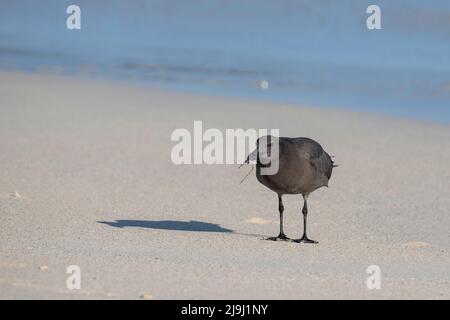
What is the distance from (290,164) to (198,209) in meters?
1.88

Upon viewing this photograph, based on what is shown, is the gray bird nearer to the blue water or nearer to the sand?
the sand

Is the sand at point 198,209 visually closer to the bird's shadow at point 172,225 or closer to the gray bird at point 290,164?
the bird's shadow at point 172,225

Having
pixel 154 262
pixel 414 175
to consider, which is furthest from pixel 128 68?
pixel 154 262

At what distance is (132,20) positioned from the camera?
1211 inches

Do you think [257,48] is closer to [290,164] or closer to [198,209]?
[198,209]

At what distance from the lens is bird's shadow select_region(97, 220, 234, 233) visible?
33.3 ft

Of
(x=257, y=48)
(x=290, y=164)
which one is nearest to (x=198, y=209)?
(x=290, y=164)

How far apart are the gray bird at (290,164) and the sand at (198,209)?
54 cm

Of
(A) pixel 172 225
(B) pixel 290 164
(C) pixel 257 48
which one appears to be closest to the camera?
(B) pixel 290 164

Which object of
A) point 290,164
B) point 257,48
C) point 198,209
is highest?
point 257,48

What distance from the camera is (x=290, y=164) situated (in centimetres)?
953

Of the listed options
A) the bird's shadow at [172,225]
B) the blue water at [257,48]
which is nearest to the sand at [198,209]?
the bird's shadow at [172,225]

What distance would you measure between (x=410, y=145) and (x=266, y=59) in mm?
9023

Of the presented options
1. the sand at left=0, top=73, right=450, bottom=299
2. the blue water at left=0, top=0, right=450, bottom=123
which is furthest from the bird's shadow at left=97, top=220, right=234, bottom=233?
the blue water at left=0, top=0, right=450, bottom=123
